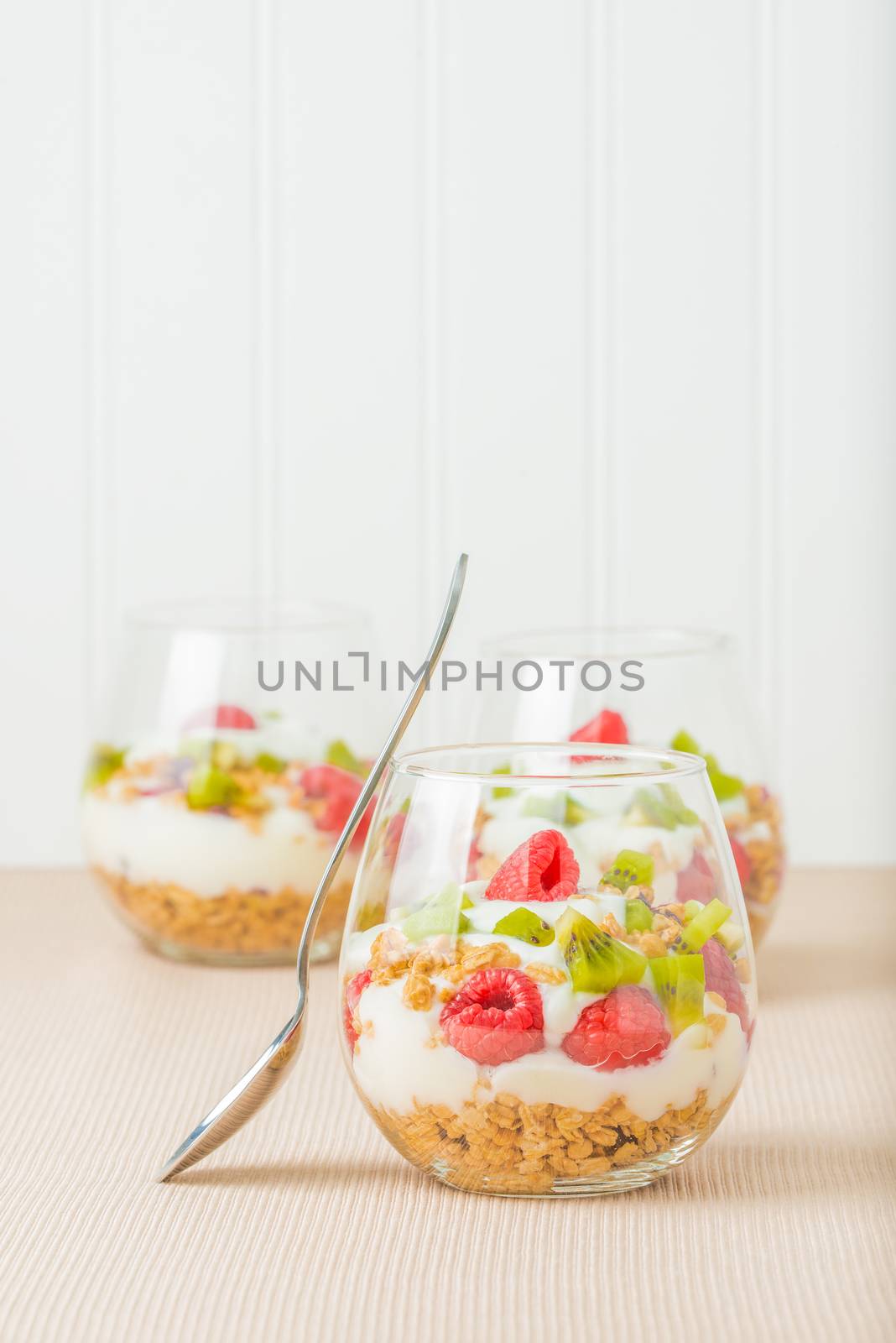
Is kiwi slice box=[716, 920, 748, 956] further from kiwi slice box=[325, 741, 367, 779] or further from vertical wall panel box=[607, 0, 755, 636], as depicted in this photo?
vertical wall panel box=[607, 0, 755, 636]

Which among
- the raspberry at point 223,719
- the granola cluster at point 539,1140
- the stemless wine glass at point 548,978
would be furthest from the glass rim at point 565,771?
the raspberry at point 223,719

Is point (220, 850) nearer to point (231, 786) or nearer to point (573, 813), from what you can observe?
point (231, 786)

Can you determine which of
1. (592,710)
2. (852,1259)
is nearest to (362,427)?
(592,710)

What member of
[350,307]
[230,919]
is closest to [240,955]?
[230,919]

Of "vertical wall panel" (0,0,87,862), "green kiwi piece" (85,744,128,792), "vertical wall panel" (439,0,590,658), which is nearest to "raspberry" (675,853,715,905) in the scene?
"green kiwi piece" (85,744,128,792)

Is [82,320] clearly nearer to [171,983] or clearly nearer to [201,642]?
[201,642]

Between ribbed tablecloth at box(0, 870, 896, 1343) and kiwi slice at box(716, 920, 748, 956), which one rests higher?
kiwi slice at box(716, 920, 748, 956)
